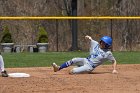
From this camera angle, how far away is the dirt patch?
8797 millimetres

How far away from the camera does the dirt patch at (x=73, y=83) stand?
8.80m

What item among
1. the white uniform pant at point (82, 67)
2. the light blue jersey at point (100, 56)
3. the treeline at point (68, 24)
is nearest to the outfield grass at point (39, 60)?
the white uniform pant at point (82, 67)

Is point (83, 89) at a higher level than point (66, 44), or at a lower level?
higher

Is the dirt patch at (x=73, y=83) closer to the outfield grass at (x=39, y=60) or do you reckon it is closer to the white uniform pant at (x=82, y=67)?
the white uniform pant at (x=82, y=67)

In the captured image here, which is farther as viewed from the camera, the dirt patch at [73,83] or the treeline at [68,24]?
the treeline at [68,24]

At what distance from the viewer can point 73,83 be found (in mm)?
9664

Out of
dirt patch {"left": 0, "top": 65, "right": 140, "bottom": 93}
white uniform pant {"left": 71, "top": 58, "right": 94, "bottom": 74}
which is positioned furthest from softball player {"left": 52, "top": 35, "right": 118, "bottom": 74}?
dirt patch {"left": 0, "top": 65, "right": 140, "bottom": 93}

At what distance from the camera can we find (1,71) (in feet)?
36.0

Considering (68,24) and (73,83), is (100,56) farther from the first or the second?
(68,24)

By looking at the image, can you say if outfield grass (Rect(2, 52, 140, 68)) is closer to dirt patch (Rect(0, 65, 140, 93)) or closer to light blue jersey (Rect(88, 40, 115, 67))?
light blue jersey (Rect(88, 40, 115, 67))

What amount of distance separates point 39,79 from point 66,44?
1809 cm

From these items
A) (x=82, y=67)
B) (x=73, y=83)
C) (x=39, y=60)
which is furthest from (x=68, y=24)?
(x=73, y=83)

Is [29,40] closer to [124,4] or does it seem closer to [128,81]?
[124,4]

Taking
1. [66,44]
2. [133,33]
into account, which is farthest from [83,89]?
[133,33]
